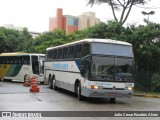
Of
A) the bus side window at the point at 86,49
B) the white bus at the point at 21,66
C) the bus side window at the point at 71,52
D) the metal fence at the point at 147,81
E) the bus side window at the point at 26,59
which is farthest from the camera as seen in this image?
the bus side window at the point at 26,59

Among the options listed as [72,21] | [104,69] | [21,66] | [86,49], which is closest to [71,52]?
[86,49]

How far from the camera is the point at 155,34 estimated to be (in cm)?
2730

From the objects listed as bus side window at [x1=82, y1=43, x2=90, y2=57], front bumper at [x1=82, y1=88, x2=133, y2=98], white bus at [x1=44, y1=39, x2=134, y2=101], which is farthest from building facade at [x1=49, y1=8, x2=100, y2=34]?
front bumper at [x1=82, y1=88, x2=133, y2=98]

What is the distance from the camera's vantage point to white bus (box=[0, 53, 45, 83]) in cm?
3381

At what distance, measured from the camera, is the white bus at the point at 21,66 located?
33812 mm

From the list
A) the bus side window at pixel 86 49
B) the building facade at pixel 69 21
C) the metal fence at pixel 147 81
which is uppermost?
the building facade at pixel 69 21

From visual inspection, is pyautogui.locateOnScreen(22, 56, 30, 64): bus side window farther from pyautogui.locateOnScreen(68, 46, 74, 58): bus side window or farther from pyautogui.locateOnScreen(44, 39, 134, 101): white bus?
pyautogui.locateOnScreen(44, 39, 134, 101): white bus

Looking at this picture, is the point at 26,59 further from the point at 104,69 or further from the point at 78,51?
the point at 104,69

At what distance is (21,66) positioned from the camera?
1391 inches

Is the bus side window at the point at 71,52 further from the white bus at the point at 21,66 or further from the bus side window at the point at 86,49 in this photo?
the white bus at the point at 21,66

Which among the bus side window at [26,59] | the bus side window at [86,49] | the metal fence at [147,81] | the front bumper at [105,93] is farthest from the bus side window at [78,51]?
the bus side window at [26,59]

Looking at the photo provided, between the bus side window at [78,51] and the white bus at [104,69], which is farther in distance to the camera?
the bus side window at [78,51]

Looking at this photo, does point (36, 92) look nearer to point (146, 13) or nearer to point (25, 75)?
point (25, 75)

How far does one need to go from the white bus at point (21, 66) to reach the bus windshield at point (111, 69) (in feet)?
54.5
